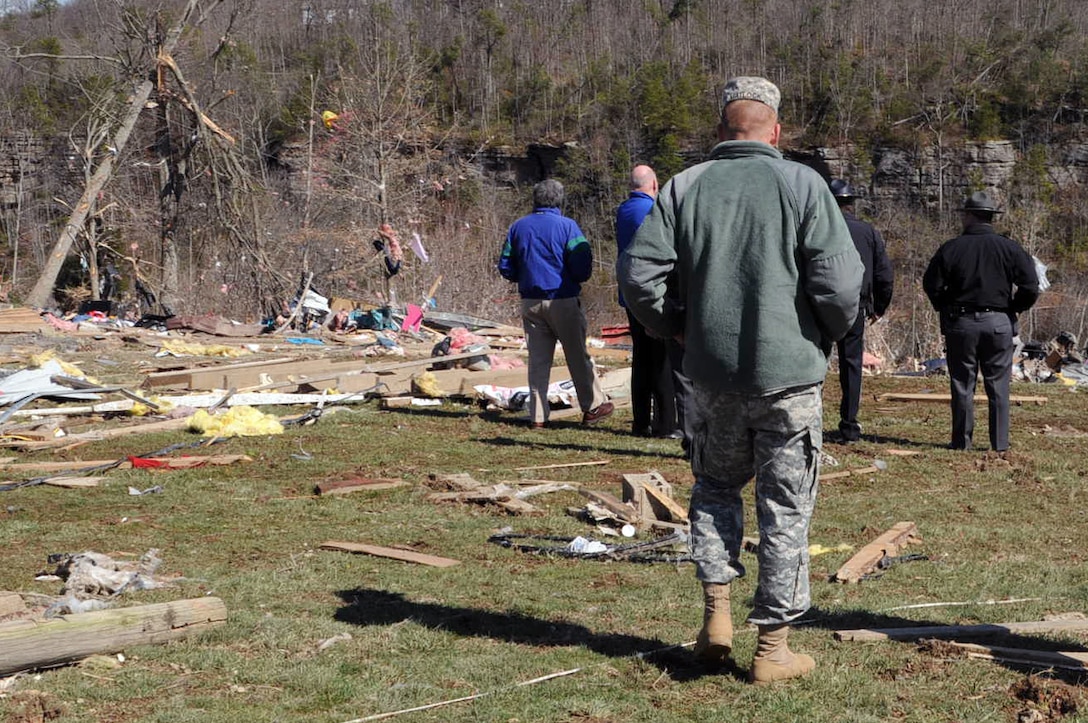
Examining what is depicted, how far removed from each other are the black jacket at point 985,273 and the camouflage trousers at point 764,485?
6.00m

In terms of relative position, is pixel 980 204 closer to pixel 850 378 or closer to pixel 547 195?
pixel 850 378

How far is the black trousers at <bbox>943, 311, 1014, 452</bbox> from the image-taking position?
9.68m

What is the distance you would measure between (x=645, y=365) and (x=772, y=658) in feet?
20.1

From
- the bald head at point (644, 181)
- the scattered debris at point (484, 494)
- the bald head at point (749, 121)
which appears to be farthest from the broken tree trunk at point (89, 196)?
the bald head at point (749, 121)

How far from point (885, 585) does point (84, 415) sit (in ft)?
27.8

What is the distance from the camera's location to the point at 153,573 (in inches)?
235

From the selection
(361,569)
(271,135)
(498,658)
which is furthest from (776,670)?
(271,135)

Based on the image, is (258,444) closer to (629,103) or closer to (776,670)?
(776,670)

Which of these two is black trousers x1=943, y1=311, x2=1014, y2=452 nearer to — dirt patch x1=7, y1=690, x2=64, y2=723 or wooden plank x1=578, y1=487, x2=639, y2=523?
wooden plank x1=578, y1=487, x2=639, y2=523

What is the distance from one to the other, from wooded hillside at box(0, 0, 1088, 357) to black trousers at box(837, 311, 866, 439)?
47.4 feet

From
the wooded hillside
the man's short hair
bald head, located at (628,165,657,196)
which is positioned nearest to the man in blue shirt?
bald head, located at (628,165,657,196)

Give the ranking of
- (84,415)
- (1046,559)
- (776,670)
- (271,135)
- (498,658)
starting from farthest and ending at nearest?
(271,135) < (84,415) < (1046,559) < (498,658) < (776,670)

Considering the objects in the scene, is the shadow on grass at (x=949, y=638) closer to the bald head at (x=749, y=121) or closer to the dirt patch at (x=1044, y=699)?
the dirt patch at (x=1044, y=699)

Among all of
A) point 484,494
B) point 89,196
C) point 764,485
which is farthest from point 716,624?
point 89,196
